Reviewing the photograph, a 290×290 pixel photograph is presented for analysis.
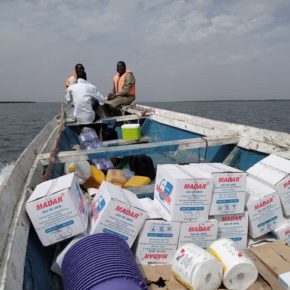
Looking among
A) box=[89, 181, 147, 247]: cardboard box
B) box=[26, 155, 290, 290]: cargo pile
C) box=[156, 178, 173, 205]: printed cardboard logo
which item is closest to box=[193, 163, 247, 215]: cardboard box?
box=[26, 155, 290, 290]: cargo pile

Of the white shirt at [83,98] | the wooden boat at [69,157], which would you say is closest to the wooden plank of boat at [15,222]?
the wooden boat at [69,157]

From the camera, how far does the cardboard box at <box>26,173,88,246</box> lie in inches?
85.3

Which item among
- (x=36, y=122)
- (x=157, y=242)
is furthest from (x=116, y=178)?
(x=36, y=122)

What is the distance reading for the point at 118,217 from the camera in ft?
7.39

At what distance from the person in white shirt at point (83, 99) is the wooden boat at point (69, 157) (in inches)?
14.5

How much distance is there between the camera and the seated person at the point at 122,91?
29.5 feet

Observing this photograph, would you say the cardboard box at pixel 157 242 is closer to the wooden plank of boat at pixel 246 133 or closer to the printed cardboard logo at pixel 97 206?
the printed cardboard logo at pixel 97 206

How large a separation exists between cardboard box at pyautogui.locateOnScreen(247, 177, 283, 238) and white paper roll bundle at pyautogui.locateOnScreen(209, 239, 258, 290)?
1.84 feet

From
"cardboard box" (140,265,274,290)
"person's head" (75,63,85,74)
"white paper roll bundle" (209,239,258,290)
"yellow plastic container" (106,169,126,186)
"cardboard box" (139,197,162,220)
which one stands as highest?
"person's head" (75,63,85,74)

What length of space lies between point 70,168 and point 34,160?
1.48 feet

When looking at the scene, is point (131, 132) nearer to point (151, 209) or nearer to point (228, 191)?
point (151, 209)

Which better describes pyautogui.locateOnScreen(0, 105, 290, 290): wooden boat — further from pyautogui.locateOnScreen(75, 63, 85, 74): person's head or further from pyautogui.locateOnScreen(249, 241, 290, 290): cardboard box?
pyautogui.locateOnScreen(75, 63, 85, 74): person's head

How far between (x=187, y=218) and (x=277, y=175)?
3.39ft

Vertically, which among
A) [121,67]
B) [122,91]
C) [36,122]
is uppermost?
[121,67]
